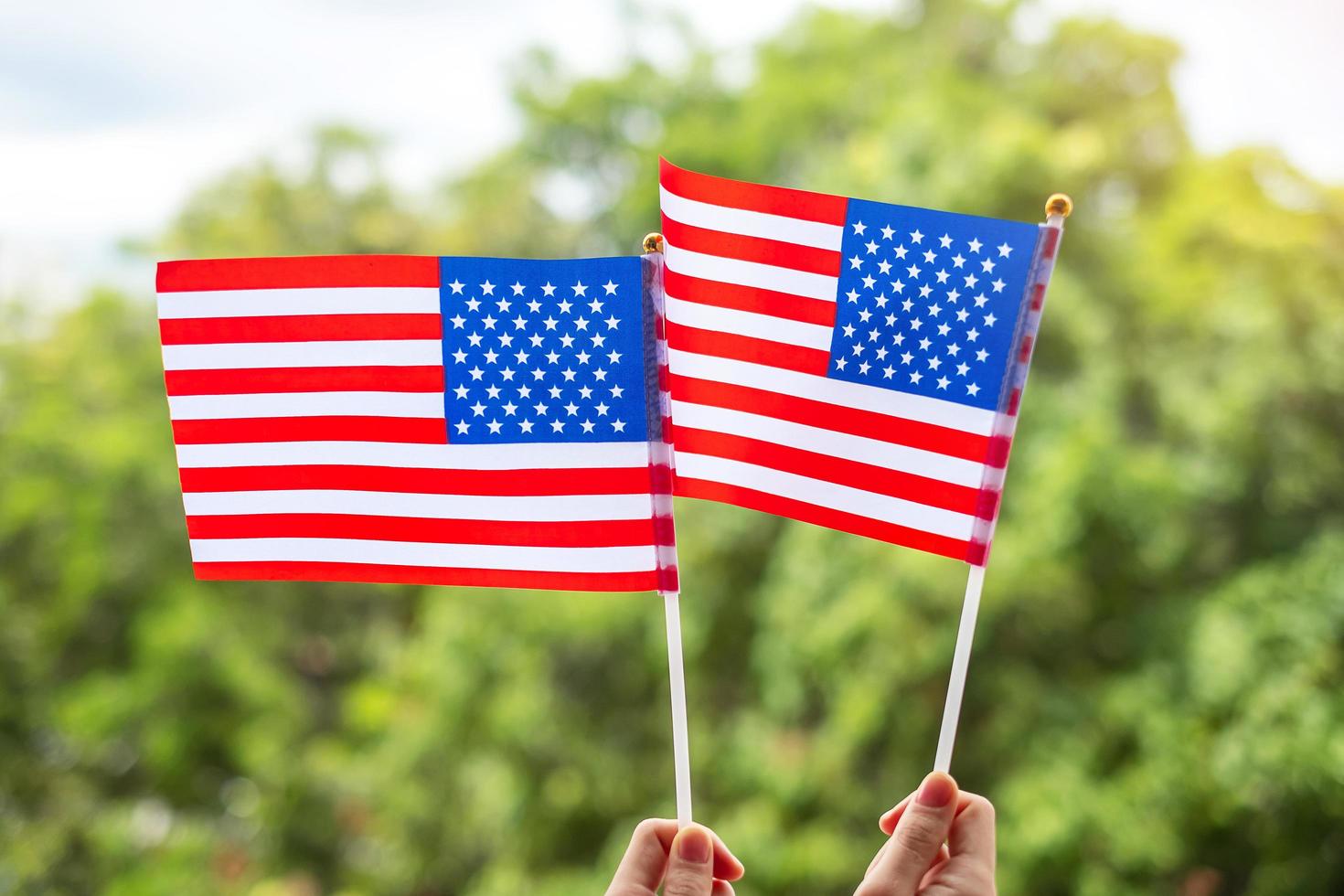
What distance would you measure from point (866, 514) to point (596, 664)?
7.58 meters

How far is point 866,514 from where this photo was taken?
228 centimetres

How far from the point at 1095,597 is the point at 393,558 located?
6.20 meters

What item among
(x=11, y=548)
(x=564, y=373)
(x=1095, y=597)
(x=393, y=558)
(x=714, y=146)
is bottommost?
(x=11, y=548)

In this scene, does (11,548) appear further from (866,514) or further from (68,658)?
(866,514)

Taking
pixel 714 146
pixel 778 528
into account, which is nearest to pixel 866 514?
pixel 778 528

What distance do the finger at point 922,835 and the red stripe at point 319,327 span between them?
1371mm

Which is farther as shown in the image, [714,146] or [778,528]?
[714,146]

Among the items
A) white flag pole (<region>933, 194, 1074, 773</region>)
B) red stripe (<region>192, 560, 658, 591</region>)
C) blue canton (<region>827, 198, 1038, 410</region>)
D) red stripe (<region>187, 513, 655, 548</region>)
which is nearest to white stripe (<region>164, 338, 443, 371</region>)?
red stripe (<region>187, 513, 655, 548</region>)

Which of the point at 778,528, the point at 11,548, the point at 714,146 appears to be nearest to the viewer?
the point at 778,528

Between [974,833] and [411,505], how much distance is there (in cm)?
136

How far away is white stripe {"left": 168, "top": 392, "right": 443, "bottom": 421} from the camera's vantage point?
232 cm

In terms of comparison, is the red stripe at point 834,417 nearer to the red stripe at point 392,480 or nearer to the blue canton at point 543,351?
the blue canton at point 543,351

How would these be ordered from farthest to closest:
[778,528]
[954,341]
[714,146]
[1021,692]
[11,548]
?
1. [714,146]
2. [11,548]
3. [778,528]
4. [1021,692]
5. [954,341]

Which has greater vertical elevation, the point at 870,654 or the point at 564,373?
the point at 564,373
